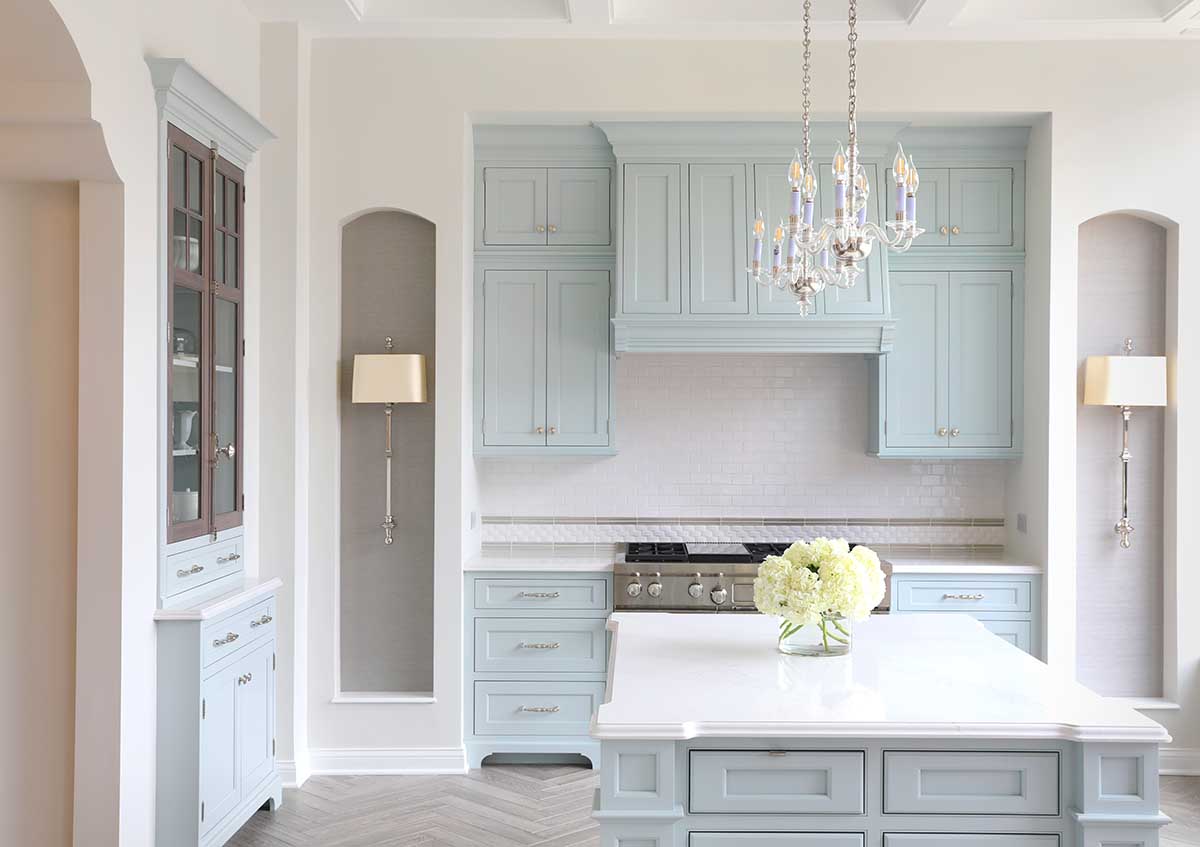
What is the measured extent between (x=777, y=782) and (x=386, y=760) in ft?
9.64

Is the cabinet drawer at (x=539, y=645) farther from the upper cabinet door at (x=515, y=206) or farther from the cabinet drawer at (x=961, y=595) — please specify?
the upper cabinet door at (x=515, y=206)

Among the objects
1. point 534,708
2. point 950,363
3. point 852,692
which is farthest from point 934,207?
point 852,692

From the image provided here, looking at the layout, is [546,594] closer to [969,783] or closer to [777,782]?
[777,782]

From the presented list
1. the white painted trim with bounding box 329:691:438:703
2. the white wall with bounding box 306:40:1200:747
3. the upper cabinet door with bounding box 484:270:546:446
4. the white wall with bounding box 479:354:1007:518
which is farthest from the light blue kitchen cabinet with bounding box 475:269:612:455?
the white painted trim with bounding box 329:691:438:703

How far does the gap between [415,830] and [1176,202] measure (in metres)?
4.47

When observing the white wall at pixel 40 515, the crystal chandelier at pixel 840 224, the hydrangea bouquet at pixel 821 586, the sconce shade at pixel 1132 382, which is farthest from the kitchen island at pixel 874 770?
the sconce shade at pixel 1132 382

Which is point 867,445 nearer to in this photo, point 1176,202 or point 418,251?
point 1176,202

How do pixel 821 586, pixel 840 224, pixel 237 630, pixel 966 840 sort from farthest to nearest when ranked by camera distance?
1. pixel 237 630
2. pixel 821 586
3. pixel 840 224
4. pixel 966 840

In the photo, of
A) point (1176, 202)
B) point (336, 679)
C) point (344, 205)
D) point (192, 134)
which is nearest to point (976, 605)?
point (1176, 202)

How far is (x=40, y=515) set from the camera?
132 inches

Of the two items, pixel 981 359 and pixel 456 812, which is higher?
pixel 981 359

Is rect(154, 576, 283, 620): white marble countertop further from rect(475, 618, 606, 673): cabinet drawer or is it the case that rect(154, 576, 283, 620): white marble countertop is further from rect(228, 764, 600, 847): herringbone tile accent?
rect(475, 618, 606, 673): cabinet drawer

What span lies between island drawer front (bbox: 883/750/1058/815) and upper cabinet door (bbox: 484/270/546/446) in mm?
3052

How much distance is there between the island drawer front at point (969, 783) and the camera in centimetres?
→ 237
